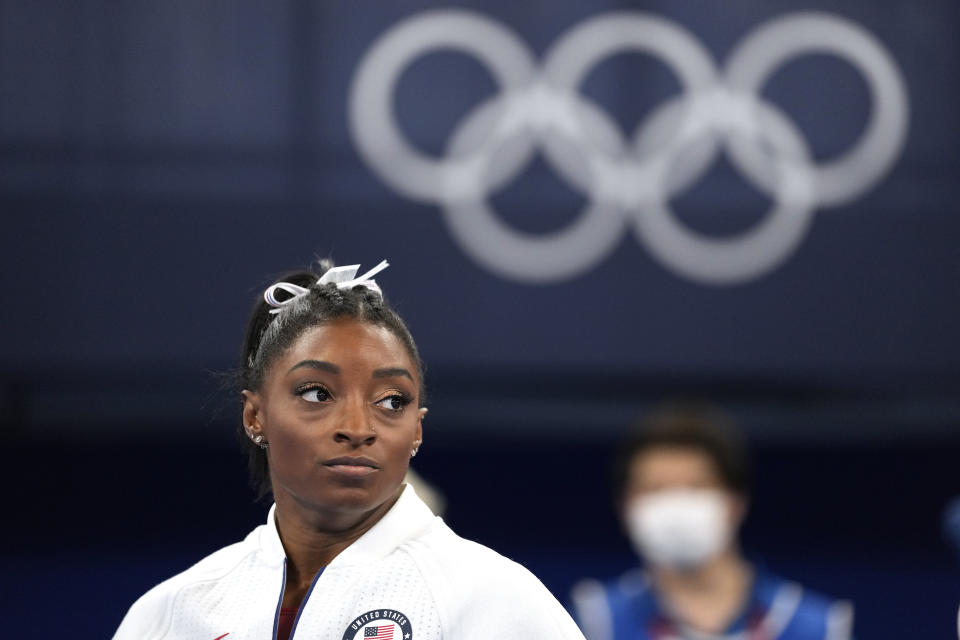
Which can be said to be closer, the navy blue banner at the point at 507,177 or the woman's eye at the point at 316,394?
the woman's eye at the point at 316,394

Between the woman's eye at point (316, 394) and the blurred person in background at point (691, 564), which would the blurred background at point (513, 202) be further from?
the woman's eye at point (316, 394)

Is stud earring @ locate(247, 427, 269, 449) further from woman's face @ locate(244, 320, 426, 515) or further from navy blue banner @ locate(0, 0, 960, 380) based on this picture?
navy blue banner @ locate(0, 0, 960, 380)

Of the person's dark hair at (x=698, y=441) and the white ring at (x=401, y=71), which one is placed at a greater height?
the white ring at (x=401, y=71)

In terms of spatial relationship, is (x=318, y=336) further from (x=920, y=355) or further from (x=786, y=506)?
(x=786, y=506)

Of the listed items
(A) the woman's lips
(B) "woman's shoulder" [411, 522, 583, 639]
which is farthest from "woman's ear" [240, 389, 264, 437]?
(B) "woman's shoulder" [411, 522, 583, 639]

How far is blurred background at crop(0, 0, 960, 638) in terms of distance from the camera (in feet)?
21.4

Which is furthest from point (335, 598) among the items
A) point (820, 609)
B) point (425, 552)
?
point (820, 609)

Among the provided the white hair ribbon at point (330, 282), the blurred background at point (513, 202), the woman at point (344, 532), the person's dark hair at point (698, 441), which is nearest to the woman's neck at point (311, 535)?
the woman at point (344, 532)

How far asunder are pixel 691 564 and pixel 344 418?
2624mm

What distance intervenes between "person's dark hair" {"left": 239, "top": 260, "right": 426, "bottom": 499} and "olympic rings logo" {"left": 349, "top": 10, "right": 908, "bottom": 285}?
4.33 m

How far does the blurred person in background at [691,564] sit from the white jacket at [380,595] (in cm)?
198

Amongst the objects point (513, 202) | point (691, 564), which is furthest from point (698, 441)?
point (513, 202)

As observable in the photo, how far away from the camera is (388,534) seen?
6.89 feet

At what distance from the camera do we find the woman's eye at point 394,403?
2047 mm
